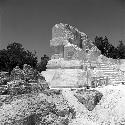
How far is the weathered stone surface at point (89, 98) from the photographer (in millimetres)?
21438

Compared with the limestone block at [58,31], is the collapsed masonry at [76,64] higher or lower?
lower

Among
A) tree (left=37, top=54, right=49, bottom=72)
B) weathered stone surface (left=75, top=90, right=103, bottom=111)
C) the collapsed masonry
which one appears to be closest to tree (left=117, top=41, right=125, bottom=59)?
tree (left=37, top=54, right=49, bottom=72)

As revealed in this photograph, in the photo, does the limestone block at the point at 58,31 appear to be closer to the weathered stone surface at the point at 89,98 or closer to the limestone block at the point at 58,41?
the limestone block at the point at 58,41

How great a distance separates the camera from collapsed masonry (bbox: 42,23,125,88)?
28.2 metres

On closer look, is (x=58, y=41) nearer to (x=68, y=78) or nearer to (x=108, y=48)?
(x=68, y=78)

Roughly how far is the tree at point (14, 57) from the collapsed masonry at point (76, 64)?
12712mm

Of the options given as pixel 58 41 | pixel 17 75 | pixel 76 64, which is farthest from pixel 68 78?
pixel 17 75

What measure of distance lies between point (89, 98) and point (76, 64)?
29.3 ft

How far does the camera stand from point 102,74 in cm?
2991

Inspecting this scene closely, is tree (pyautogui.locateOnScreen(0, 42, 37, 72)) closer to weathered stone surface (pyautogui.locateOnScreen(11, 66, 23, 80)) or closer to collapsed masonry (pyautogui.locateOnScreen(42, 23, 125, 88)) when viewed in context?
collapsed masonry (pyautogui.locateOnScreen(42, 23, 125, 88))

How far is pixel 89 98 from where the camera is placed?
21719mm

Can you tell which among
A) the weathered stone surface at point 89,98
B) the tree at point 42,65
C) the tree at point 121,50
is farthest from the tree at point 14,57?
the weathered stone surface at point 89,98

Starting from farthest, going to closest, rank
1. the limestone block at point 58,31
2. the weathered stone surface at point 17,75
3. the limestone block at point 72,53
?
1. the limestone block at point 58,31
2. the limestone block at point 72,53
3. the weathered stone surface at point 17,75

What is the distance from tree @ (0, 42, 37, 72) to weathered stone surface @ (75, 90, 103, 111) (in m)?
22.9
